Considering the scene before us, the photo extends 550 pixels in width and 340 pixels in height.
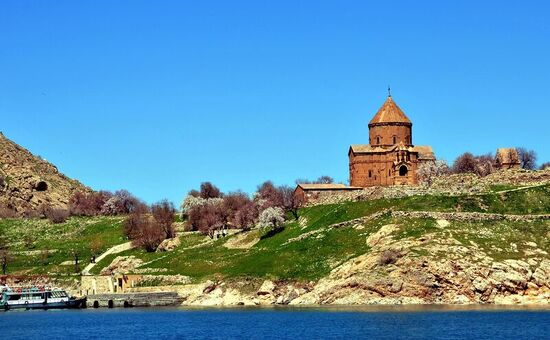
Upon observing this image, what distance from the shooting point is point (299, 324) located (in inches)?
3103

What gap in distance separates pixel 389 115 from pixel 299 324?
220 ft

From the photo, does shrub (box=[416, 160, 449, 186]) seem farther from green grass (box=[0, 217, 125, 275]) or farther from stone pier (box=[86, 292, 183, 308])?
stone pier (box=[86, 292, 183, 308])

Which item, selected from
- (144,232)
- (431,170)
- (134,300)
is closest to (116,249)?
(144,232)

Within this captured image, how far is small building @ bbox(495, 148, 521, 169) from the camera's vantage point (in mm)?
137000

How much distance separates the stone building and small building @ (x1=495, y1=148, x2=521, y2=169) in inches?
329

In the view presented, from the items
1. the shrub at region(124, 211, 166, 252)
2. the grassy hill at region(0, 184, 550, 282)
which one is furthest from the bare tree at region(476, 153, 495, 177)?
the shrub at region(124, 211, 166, 252)

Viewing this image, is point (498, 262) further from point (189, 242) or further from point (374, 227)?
point (189, 242)

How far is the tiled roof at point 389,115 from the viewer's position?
142m

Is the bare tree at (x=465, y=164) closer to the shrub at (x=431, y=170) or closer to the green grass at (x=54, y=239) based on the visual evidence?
the shrub at (x=431, y=170)

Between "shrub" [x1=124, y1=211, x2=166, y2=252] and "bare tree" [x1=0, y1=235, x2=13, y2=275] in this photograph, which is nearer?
"bare tree" [x1=0, y1=235, x2=13, y2=275]

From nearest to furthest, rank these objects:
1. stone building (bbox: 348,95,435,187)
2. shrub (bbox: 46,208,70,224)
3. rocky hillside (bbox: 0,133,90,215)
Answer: stone building (bbox: 348,95,435,187) → shrub (bbox: 46,208,70,224) → rocky hillside (bbox: 0,133,90,215)

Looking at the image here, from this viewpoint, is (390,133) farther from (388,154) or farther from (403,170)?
(403,170)

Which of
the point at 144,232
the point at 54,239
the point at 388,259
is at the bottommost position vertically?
the point at 388,259

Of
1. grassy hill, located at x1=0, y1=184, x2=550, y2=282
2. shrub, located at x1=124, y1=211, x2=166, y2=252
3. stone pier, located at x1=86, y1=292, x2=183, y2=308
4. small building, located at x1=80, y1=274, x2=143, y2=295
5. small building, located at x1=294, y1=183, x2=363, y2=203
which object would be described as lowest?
stone pier, located at x1=86, y1=292, x2=183, y2=308
